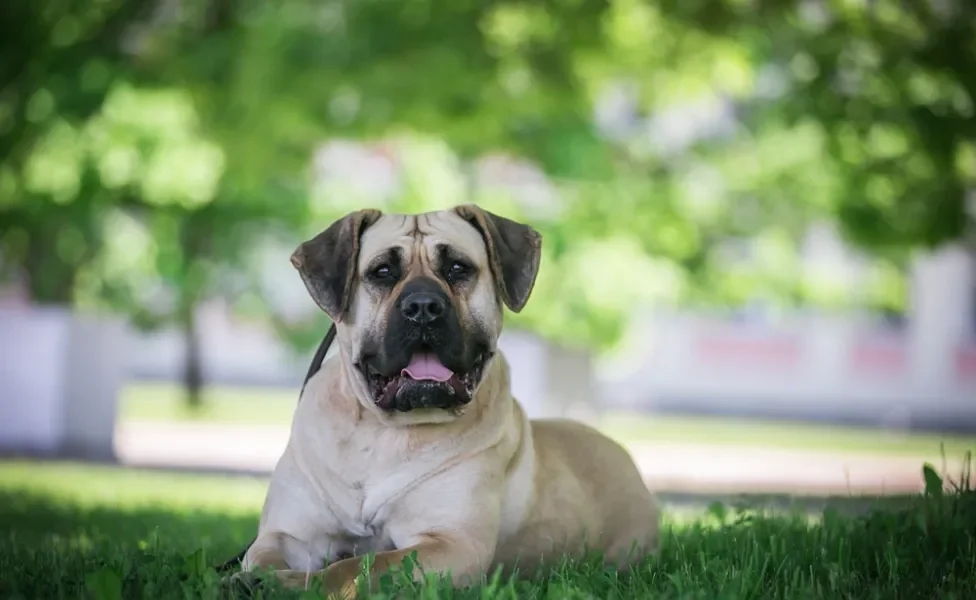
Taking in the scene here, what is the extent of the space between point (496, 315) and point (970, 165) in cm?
1141

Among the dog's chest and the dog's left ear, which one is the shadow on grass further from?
the dog's left ear

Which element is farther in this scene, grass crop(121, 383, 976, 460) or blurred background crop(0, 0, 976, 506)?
grass crop(121, 383, 976, 460)

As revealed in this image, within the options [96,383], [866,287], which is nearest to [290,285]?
[96,383]

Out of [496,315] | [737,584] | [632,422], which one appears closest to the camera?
[737,584]

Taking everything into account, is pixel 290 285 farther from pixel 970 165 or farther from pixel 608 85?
pixel 970 165

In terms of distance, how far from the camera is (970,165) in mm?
14109

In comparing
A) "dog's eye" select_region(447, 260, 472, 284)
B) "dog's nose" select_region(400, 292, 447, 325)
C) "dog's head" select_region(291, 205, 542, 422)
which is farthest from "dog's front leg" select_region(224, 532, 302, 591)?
"dog's eye" select_region(447, 260, 472, 284)

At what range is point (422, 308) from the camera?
3.93 meters

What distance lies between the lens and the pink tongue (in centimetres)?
399

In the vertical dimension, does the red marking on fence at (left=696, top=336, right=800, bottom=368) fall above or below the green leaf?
above

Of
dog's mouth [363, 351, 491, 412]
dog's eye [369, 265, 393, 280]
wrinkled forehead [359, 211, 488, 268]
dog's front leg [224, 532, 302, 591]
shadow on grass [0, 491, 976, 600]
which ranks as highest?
wrinkled forehead [359, 211, 488, 268]

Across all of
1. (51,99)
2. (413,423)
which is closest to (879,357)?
(51,99)

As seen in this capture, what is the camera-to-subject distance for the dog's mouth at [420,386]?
156 inches

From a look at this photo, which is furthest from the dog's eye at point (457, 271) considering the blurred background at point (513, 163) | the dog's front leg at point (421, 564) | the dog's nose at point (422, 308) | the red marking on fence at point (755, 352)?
the red marking on fence at point (755, 352)
